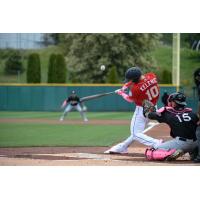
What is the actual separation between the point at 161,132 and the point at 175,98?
4430 mm

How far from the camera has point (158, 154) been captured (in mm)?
7379

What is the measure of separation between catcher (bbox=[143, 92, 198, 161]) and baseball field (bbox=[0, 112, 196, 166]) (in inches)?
5.4

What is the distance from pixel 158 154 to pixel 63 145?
2722 mm

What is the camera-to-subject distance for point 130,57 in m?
22.0

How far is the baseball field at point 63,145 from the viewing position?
747 centimetres

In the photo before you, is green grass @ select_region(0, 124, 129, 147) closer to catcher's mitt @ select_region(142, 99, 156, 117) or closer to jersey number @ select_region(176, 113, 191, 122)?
catcher's mitt @ select_region(142, 99, 156, 117)

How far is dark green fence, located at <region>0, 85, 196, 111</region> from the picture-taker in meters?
15.3

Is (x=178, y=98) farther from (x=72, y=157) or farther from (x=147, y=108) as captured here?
(x=72, y=157)

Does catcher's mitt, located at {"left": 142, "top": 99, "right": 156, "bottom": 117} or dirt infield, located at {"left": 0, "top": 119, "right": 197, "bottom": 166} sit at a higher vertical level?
catcher's mitt, located at {"left": 142, "top": 99, "right": 156, "bottom": 117}

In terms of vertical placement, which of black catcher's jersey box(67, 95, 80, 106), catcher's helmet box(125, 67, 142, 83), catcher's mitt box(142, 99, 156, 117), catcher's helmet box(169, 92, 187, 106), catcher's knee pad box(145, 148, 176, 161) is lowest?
black catcher's jersey box(67, 95, 80, 106)

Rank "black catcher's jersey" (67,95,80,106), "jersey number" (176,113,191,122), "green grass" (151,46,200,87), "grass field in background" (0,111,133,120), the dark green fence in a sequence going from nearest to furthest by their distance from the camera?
"jersey number" (176,113,191,122), "green grass" (151,46,200,87), the dark green fence, "black catcher's jersey" (67,95,80,106), "grass field in background" (0,111,133,120)

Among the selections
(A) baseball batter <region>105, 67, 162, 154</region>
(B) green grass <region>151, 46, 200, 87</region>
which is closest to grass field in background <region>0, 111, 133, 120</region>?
(B) green grass <region>151, 46, 200, 87</region>

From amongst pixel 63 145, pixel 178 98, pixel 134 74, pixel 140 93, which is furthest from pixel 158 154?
pixel 63 145
